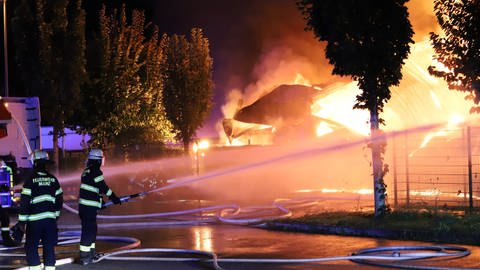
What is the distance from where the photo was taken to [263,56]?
4238 cm

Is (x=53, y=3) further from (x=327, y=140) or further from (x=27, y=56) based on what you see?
(x=327, y=140)

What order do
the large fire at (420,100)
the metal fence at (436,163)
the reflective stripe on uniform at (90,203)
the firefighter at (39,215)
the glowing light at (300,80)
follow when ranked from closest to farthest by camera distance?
the firefighter at (39,215) < the reflective stripe on uniform at (90,203) < the metal fence at (436,163) < the large fire at (420,100) < the glowing light at (300,80)

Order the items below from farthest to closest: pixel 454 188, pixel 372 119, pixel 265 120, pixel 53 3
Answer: pixel 265 120 < pixel 53 3 < pixel 454 188 < pixel 372 119

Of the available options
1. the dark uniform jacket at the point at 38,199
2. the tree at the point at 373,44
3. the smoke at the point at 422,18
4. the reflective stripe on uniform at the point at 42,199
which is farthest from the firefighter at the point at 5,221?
the smoke at the point at 422,18

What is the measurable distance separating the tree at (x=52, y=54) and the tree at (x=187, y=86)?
27.1 ft

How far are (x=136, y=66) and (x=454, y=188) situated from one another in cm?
1582

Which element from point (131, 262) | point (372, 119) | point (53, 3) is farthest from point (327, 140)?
point (131, 262)

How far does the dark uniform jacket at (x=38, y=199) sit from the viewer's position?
315 inches

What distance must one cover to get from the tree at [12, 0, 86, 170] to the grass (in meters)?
14.4

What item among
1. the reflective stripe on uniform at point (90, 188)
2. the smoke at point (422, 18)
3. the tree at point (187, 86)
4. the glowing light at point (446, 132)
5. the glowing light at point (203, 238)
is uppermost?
the smoke at point (422, 18)

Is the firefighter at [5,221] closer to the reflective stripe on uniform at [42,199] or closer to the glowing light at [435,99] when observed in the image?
the reflective stripe on uniform at [42,199]

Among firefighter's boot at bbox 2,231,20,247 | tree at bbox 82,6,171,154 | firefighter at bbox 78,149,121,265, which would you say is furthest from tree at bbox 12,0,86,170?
firefighter at bbox 78,149,121,265

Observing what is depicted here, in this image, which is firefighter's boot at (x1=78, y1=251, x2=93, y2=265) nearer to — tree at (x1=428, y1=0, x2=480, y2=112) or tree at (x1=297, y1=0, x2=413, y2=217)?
tree at (x1=297, y1=0, x2=413, y2=217)

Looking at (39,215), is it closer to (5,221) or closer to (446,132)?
(5,221)
